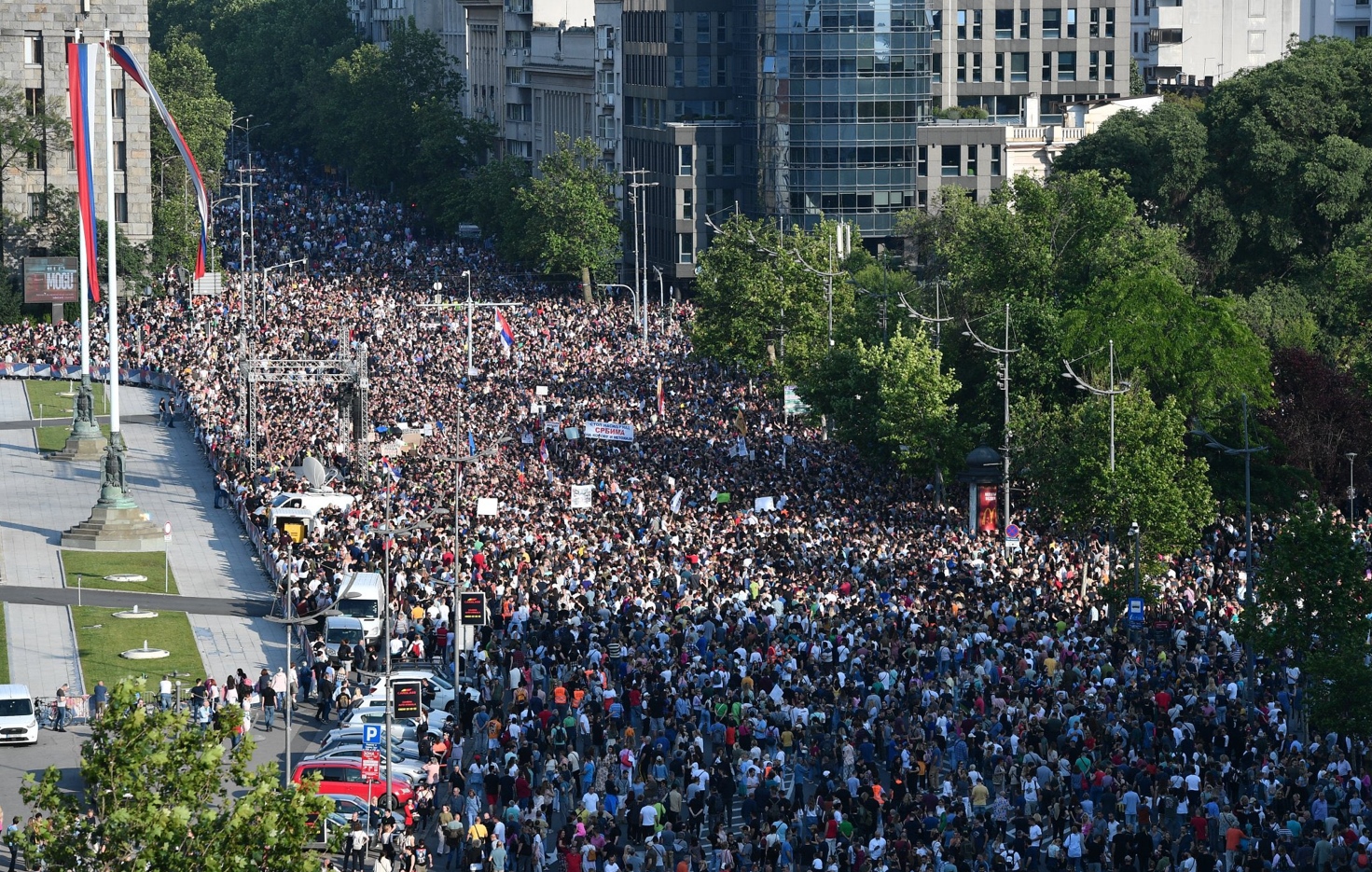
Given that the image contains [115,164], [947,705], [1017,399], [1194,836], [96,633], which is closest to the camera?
[1194,836]

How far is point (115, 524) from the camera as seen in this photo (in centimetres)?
6869

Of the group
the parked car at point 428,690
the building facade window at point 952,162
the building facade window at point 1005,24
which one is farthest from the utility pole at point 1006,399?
the building facade window at point 1005,24

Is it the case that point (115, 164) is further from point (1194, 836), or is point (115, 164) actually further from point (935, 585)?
point (1194, 836)

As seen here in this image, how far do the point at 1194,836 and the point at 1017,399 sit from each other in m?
33.6

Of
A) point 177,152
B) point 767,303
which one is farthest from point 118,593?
point 177,152

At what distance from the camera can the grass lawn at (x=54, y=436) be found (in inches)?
3401

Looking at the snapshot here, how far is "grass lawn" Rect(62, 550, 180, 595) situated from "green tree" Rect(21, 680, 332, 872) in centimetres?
3771

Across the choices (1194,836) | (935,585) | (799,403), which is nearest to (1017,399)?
(799,403)

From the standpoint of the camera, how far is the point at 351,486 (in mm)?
71375

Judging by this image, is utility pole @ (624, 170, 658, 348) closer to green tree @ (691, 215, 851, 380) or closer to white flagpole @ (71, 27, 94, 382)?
green tree @ (691, 215, 851, 380)

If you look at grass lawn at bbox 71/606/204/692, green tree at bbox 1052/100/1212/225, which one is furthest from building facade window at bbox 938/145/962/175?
grass lawn at bbox 71/606/204/692

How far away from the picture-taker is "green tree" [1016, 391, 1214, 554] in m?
57.8

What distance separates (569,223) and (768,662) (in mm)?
81273

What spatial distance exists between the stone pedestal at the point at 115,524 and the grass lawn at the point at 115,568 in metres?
0.41
